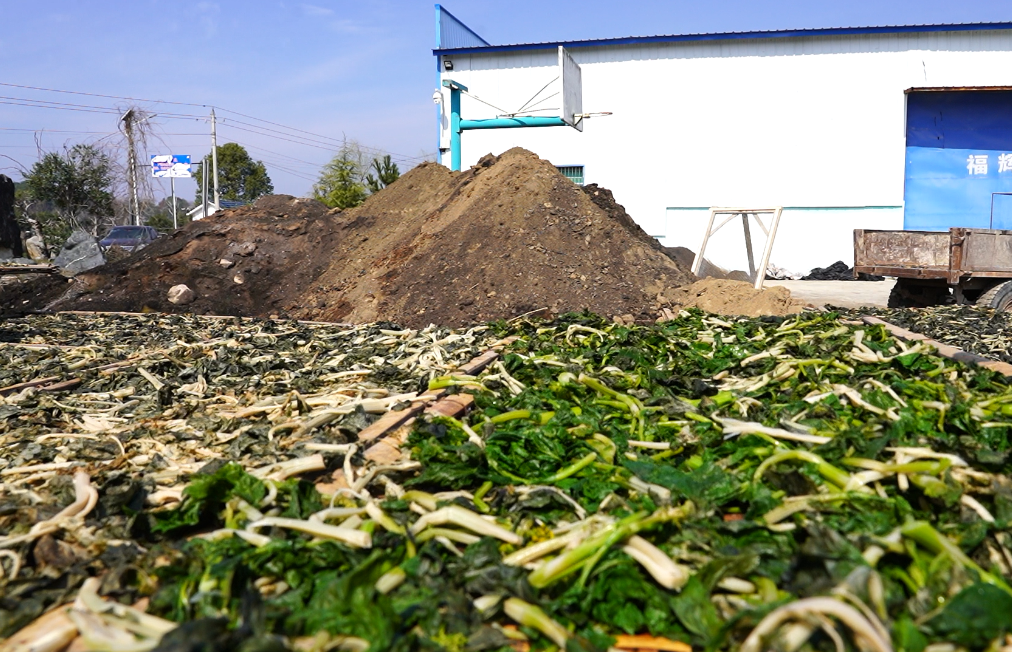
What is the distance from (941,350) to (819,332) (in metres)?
0.81

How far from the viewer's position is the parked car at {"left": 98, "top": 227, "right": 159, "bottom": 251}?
23.3m

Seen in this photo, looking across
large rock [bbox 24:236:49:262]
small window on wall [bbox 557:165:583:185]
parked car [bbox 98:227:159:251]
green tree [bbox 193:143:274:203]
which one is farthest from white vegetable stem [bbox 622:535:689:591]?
green tree [bbox 193:143:274:203]

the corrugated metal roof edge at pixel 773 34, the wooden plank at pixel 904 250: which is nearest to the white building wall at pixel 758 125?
the corrugated metal roof edge at pixel 773 34

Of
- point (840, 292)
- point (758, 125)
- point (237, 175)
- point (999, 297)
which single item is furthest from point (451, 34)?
point (237, 175)

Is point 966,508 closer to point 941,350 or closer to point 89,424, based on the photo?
point 941,350

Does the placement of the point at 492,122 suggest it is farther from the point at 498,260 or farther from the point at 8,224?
the point at 8,224

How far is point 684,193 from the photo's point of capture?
2214 centimetres

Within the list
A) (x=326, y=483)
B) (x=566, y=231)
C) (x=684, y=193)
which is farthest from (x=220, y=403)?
(x=684, y=193)

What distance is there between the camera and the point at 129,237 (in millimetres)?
24047

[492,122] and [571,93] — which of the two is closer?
[492,122]

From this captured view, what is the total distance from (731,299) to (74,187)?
29531 millimetres

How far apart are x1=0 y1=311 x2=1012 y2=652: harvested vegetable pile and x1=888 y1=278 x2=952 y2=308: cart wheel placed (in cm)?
742

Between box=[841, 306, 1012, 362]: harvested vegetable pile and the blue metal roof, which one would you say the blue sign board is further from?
box=[841, 306, 1012, 362]: harvested vegetable pile

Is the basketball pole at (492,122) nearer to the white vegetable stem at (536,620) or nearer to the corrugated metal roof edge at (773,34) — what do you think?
the corrugated metal roof edge at (773,34)
